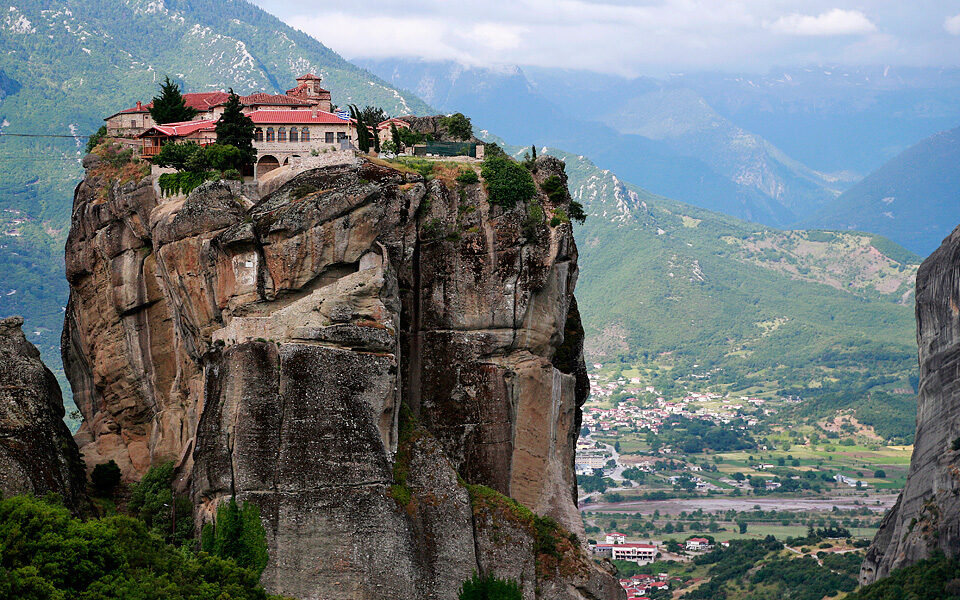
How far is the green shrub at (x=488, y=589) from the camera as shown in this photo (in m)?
69.1

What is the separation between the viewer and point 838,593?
12381cm

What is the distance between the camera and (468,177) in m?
78.9

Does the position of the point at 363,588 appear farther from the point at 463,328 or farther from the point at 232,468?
the point at 463,328

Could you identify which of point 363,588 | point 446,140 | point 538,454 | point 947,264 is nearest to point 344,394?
point 363,588

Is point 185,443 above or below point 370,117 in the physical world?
below

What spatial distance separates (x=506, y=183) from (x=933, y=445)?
5305 centimetres

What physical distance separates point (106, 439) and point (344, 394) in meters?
24.0

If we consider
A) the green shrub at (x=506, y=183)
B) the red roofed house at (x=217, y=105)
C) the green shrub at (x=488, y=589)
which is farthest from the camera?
the red roofed house at (x=217, y=105)

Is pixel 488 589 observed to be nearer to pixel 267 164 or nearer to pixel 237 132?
pixel 267 164

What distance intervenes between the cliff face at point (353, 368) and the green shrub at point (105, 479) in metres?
2.62

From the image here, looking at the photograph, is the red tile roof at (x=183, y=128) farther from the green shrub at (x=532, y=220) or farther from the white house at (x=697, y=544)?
the white house at (x=697, y=544)

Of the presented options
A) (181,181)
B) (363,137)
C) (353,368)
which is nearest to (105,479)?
(181,181)

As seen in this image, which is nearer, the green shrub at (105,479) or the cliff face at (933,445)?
the green shrub at (105,479)

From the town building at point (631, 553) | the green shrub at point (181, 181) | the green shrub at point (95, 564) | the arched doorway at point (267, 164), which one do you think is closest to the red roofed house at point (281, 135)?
the arched doorway at point (267, 164)
